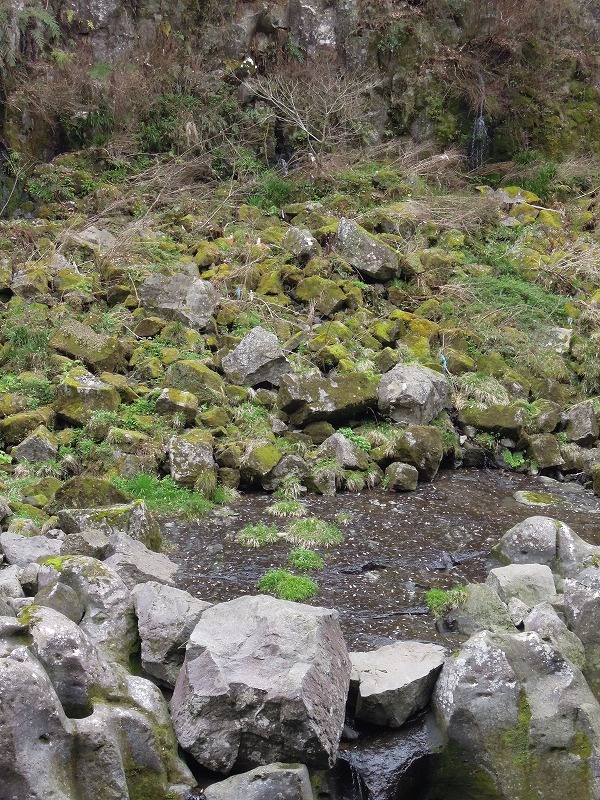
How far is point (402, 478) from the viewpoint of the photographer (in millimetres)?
9812

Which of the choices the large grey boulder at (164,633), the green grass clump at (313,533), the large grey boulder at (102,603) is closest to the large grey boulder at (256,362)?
the green grass clump at (313,533)

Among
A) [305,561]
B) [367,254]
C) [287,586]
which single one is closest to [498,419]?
[367,254]

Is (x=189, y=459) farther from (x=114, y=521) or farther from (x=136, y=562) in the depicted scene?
(x=136, y=562)

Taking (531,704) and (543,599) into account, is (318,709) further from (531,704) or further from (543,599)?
(543,599)

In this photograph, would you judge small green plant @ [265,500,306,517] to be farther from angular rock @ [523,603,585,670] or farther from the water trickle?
the water trickle

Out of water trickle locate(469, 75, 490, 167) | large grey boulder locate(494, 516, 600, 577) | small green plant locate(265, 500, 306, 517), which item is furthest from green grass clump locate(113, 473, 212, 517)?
water trickle locate(469, 75, 490, 167)

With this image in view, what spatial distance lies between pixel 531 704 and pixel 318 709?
1.52m

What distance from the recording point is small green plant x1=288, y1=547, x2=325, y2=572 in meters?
7.52

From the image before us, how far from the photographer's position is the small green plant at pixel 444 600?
6.68 metres

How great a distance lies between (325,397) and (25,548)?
502cm

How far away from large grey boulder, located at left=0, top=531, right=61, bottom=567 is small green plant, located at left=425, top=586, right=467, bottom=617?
132 inches

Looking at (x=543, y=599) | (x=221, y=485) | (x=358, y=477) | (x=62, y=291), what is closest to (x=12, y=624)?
(x=543, y=599)

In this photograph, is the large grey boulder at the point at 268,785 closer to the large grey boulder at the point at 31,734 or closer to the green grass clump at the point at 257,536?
the large grey boulder at the point at 31,734

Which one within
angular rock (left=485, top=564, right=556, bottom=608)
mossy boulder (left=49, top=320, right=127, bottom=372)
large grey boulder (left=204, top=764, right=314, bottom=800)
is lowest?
angular rock (left=485, top=564, right=556, bottom=608)
